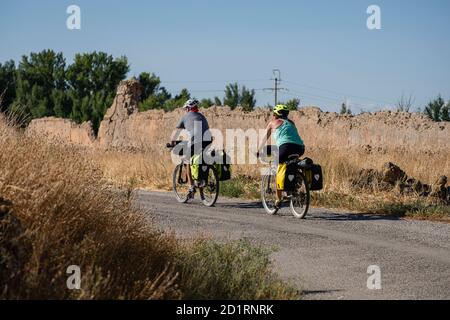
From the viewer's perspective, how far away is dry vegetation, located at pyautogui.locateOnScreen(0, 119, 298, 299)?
5801 mm

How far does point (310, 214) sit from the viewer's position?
14375 mm

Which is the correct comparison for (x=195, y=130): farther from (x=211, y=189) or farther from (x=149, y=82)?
(x=149, y=82)

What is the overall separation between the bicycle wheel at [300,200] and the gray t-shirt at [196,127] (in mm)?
2896

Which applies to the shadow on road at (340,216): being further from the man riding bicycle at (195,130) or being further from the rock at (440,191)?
the rock at (440,191)

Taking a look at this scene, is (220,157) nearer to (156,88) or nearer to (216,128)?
(216,128)

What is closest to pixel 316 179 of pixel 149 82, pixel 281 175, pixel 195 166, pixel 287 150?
pixel 281 175

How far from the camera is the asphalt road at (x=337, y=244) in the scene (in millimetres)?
8055

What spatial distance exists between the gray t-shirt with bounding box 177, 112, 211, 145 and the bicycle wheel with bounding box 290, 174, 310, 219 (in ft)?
9.50

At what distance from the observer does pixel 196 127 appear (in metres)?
15.9

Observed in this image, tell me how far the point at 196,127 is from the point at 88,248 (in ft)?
31.4

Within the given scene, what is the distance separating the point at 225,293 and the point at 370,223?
663cm

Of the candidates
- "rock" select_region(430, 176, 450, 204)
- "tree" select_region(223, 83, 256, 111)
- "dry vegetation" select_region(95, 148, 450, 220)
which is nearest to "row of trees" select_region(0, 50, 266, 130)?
"tree" select_region(223, 83, 256, 111)
